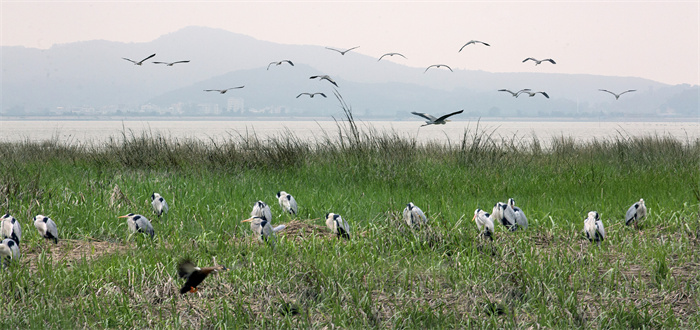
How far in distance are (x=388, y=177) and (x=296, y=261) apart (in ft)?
14.0

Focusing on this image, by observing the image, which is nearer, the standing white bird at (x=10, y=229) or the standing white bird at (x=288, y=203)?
the standing white bird at (x=10, y=229)

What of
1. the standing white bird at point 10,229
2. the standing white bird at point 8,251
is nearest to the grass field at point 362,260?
the standing white bird at point 8,251

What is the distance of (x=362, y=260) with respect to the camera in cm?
470

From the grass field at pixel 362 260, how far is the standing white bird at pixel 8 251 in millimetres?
85

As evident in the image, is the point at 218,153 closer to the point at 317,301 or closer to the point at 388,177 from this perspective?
the point at 388,177

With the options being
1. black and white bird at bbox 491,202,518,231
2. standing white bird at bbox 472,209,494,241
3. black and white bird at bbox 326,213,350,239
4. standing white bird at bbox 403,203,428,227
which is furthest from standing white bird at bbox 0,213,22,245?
black and white bird at bbox 491,202,518,231

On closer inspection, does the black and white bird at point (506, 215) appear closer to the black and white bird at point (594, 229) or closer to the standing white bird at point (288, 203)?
the black and white bird at point (594, 229)

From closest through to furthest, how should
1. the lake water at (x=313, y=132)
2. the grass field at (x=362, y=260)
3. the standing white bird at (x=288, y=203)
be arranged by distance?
the grass field at (x=362, y=260)
the standing white bird at (x=288, y=203)
the lake water at (x=313, y=132)

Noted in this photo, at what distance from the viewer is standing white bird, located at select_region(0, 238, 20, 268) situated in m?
4.65

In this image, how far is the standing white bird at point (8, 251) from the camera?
4.65 m

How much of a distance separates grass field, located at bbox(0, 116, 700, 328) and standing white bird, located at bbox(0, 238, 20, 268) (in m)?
0.09

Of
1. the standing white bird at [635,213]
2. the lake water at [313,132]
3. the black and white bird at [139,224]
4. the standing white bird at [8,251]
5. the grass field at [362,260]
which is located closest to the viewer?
the grass field at [362,260]

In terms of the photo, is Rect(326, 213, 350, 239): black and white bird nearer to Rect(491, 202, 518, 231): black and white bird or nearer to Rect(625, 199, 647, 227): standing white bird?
Rect(491, 202, 518, 231): black and white bird

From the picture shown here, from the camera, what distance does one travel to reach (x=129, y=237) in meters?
5.35
